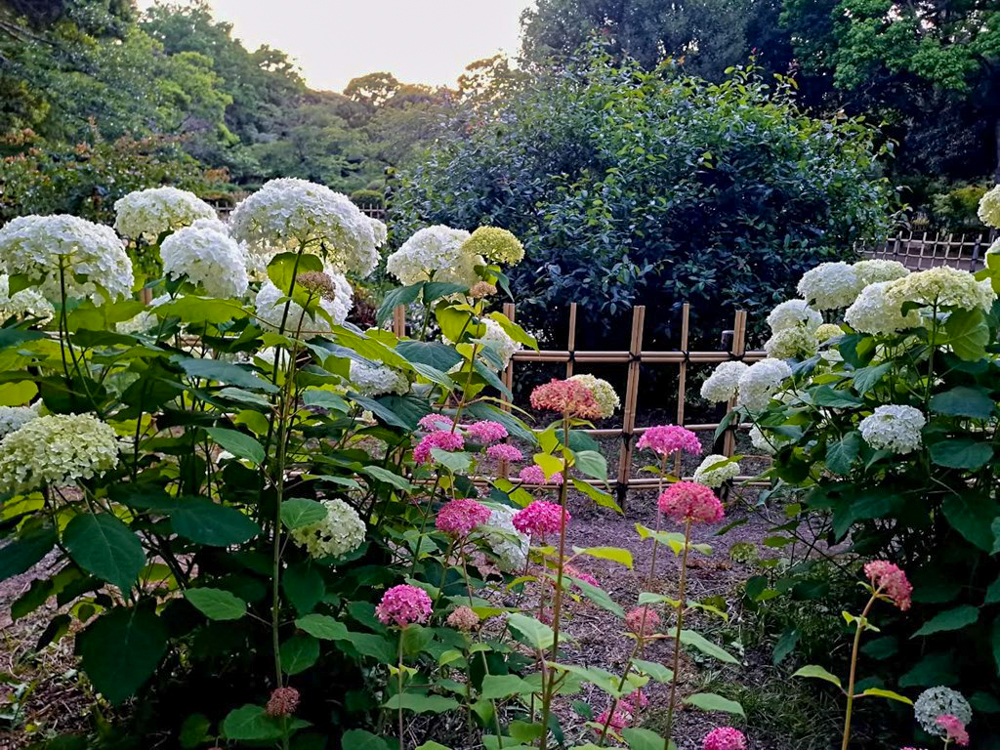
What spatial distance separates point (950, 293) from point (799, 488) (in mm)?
839

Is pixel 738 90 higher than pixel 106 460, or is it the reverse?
pixel 738 90

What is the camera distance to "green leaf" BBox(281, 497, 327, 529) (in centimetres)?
111

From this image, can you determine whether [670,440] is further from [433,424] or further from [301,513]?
[301,513]

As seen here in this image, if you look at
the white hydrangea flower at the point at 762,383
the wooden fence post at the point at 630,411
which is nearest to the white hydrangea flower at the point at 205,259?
the white hydrangea flower at the point at 762,383

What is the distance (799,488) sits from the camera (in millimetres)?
2240

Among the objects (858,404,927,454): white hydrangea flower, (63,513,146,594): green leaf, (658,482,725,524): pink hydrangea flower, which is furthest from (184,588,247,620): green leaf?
(858,404,927,454): white hydrangea flower

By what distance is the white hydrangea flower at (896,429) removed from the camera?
1592 millimetres

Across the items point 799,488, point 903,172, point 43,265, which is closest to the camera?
point 43,265

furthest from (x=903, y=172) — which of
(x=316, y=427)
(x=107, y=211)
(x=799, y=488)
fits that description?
(x=316, y=427)

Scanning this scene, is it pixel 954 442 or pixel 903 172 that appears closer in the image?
pixel 954 442

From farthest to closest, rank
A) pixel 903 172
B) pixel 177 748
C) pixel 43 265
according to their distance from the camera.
Answer: pixel 903 172, pixel 177 748, pixel 43 265

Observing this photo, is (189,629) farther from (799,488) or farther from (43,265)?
(799,488)

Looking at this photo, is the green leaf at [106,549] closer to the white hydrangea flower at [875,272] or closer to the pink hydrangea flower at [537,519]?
the pink hydrangea flower at [537,519]

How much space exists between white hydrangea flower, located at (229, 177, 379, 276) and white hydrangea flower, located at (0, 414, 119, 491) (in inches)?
16.0
